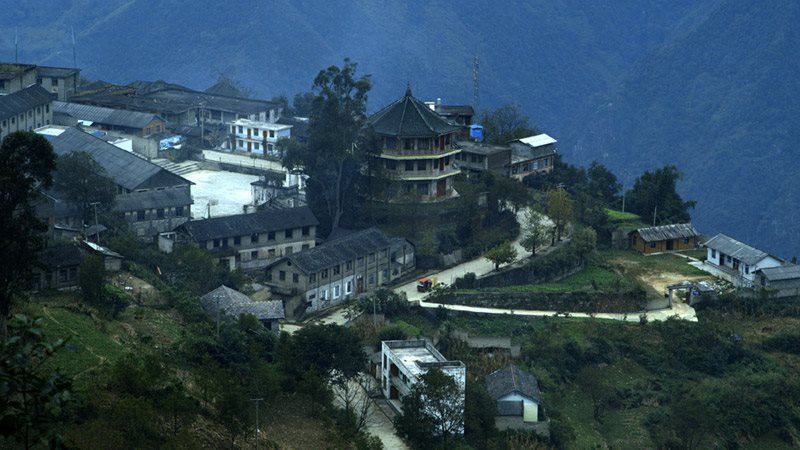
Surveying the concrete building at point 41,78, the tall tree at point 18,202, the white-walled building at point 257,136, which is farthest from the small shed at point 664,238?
the tall tree at point 18,202

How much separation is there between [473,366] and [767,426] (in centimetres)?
1014

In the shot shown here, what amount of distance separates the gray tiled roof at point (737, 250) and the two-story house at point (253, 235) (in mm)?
16548

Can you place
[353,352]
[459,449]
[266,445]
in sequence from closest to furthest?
[266,445] < [459,449] < [353,352]

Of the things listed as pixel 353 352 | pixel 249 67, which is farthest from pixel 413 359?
pixel 249 67

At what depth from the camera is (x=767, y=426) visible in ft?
135

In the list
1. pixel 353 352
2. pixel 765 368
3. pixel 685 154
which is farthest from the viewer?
pixel 685 154

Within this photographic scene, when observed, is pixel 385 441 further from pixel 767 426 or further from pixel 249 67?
pixel 249 67

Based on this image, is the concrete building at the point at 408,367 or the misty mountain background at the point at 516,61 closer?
the concrete building at the point at 408,367

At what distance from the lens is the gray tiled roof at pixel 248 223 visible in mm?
45375

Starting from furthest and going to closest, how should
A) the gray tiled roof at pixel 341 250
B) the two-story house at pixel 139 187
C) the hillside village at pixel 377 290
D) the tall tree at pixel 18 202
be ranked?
1. the two-story house at pixel 139 187
2. the gray tiled roof at pixel 341 250
3. the hillside village at pixel 377 290
4. the tall tree at pixel 18 202

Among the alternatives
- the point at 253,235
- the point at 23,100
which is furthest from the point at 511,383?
the point at 23,100

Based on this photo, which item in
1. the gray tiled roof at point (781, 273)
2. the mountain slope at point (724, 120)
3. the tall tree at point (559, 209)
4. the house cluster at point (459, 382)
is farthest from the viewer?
the mountain slope at point (724, 120)

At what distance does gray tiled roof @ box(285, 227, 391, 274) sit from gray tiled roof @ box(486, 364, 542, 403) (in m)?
8.66

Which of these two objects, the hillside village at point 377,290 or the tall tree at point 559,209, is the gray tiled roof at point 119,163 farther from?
the tall tree at point 559,209
